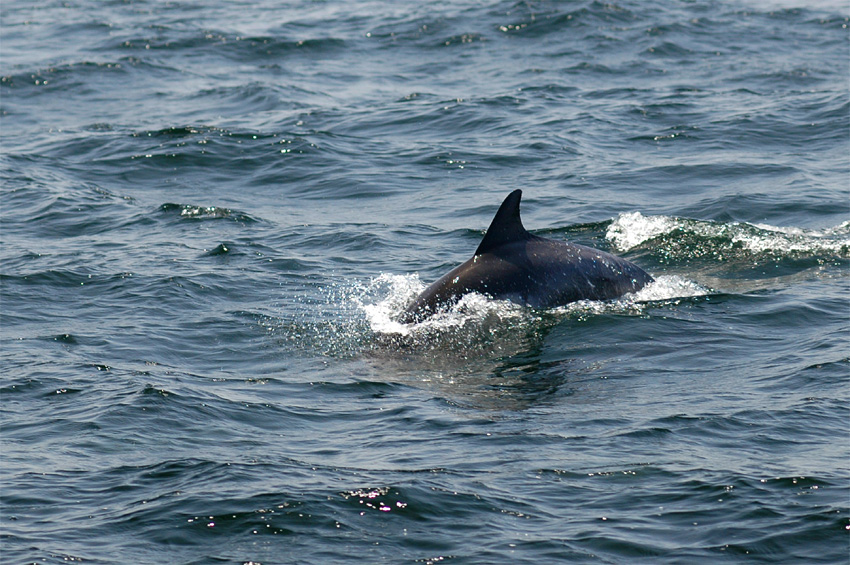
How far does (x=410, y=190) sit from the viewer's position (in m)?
19.6

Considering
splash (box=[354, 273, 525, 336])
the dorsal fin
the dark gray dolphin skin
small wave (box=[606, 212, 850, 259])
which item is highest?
the dorsal fin

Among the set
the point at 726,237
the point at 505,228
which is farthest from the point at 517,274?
the point at 726,237

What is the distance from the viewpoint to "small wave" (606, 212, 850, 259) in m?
15.2

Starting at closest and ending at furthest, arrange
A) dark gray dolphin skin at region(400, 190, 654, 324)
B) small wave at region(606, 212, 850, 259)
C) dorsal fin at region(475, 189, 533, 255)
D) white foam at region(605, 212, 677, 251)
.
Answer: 1. dorsal fin at region(475, 189, 533, 255)
2. dark gray dolphin skin at region(400, 190, 654, 324)
3. small wave at region(606, 212, 850, 259)
4. white foam at region(605, 212, 677, 251)

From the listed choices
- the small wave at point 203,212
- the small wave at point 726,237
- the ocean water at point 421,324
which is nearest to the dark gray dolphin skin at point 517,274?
the ocean water at point 421,324

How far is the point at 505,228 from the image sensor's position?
1234 centimetres

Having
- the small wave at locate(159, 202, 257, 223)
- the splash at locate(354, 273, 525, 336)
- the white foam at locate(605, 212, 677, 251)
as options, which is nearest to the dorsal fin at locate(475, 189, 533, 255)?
the splash at locate(354, 273, 525, 336)

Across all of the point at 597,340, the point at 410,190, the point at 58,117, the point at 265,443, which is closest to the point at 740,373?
the point at 597,340

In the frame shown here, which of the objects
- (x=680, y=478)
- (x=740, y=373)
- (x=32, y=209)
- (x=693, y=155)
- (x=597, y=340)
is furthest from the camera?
(x=693, y=155)

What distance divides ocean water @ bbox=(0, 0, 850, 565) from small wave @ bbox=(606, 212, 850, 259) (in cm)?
5

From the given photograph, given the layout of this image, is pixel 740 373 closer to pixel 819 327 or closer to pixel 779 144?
pixel 819 327

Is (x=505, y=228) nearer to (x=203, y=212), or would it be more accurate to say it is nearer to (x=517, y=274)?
(x=517, y=274)

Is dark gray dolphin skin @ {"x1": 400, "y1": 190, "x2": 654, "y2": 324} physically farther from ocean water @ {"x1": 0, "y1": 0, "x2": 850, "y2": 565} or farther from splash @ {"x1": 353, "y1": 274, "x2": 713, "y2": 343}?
ocean water @ {"x1": 0, "y1": 0, "x2": 850, "y2": 565}

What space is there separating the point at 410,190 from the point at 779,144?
7.16m
